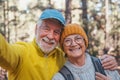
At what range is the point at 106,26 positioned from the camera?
16469 mm

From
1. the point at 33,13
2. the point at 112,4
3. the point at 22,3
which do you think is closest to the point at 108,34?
the point at 112,4

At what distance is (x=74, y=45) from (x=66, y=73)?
0.27 m

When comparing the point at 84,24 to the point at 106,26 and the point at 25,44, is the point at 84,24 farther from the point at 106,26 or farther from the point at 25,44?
the point at 25,44

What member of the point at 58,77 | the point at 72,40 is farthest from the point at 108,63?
the point at 58,77

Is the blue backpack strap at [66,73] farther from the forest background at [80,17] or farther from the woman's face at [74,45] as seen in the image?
the forest background at [80,17]

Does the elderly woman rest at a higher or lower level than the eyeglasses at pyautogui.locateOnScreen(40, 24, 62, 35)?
lower

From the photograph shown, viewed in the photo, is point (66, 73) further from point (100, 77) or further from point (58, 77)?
point (100, 77)

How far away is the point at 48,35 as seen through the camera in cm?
245

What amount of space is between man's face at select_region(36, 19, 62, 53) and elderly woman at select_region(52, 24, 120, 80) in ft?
0.30

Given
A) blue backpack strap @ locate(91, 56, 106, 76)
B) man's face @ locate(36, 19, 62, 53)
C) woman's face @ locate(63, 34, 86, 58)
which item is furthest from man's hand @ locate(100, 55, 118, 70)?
man's face @ locate(36, 19, 62, 53)

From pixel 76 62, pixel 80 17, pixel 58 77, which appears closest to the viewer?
pixel 58 77

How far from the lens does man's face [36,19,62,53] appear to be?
2.46m

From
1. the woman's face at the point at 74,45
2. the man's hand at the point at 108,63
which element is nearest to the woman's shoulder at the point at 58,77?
the woman's face at the point at 74,45

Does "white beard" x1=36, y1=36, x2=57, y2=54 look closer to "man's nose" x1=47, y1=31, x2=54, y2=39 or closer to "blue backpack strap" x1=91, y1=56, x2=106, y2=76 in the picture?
"man's nose" x1=47, y1=31, x2=54, y2=39
